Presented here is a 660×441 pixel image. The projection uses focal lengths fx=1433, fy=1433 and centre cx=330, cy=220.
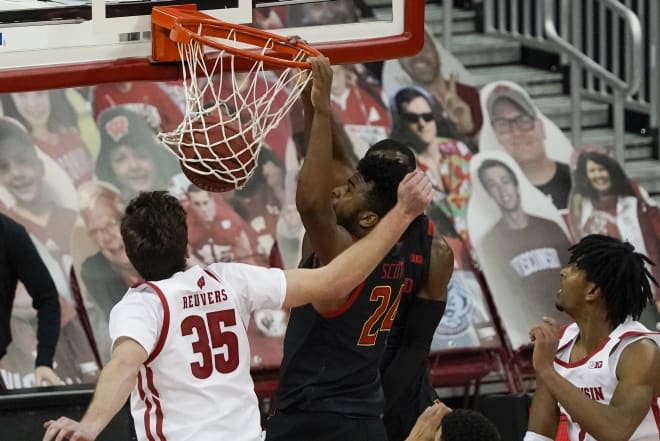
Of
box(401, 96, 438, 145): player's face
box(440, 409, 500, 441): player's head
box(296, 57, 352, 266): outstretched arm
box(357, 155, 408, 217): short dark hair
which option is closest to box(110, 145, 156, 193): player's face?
box(401, 96, 438, 145): player's face

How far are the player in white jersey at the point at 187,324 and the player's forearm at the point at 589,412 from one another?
101cm

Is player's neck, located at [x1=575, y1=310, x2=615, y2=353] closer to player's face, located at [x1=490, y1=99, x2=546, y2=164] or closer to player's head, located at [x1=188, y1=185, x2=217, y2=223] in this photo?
player's head, located at [x1=188, y1=185, x2=217, y2=223]

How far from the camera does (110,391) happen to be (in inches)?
152

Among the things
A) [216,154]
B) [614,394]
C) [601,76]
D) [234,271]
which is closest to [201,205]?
[601,76]

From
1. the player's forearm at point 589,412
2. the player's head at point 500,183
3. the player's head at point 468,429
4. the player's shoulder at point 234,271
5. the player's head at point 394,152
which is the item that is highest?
the player's head at point 394,152

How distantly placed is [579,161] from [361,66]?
1.52 m

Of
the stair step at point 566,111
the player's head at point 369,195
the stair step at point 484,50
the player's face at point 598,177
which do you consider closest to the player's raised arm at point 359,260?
the player's head at point 369,195

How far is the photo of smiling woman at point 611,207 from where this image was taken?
A: 8.84m

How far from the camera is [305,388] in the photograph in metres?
4.91

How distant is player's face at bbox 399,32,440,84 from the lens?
899 cm

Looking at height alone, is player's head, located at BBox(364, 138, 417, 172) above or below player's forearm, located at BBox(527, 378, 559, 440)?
above

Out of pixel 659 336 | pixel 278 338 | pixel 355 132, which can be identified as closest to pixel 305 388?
pixel 659 336

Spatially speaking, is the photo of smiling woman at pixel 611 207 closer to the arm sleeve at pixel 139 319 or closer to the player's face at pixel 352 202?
the player's face at pixel 352 202

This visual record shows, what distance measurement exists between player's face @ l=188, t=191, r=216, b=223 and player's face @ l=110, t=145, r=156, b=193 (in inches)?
9.4
